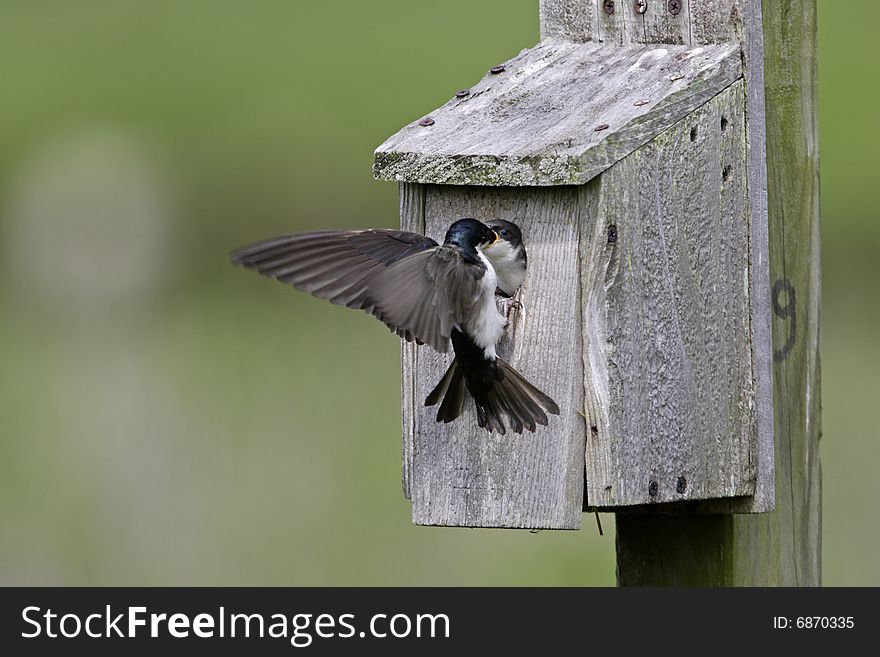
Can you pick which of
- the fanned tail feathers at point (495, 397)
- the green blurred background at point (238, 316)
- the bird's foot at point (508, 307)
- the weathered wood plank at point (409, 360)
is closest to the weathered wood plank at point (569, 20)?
the weathered wood plank at point (409, 360)

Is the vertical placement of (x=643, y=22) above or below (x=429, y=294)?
above

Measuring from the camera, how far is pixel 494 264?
286 centimetres

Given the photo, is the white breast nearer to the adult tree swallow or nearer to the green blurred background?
the adult tree swallow

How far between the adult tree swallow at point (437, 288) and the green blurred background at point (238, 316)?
10.4 ft

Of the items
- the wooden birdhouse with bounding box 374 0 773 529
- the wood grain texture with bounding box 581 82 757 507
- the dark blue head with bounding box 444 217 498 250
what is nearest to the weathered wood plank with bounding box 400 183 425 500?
the wooden birdhouse with bounding box 374 0 773 529

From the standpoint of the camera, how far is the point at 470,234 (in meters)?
2.78

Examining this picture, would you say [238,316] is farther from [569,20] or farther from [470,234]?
[470,234]

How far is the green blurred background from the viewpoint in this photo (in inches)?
248

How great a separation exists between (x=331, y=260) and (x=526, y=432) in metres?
0.49

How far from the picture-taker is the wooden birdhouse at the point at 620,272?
2.77m

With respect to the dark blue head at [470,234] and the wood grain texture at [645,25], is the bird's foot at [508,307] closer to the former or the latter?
the dark blue head at [470,234]

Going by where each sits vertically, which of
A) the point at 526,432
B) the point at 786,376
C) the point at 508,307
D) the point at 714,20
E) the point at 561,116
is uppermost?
the point at 714,20

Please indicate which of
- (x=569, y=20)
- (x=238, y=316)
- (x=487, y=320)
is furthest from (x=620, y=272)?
(x=238, y=316)

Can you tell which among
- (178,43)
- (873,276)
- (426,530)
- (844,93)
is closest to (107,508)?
(426,530)
